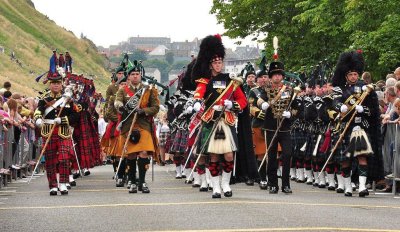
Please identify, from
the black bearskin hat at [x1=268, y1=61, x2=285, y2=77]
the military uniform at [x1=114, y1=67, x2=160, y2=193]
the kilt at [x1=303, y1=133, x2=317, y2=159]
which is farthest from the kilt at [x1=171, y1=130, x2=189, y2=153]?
the black bearskin hat at [x1=268, y1=61, x2=285, y2=77]

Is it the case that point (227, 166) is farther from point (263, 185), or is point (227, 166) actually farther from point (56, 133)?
point (263, 185)

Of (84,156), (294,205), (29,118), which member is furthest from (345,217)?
(29,118)

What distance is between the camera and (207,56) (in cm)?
1669

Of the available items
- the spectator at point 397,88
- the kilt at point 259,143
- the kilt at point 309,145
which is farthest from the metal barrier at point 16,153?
the spectator at point 397,88

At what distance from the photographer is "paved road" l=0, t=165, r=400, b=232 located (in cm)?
1205

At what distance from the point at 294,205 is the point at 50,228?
147 inches

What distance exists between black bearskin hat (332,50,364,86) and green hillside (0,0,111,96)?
2080 inches

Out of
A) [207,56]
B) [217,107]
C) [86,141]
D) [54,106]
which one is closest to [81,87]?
[86,141]

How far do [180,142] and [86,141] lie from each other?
237cm

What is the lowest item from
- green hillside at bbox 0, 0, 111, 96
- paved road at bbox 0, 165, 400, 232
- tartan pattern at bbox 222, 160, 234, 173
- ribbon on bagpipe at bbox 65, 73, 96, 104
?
paved road at bbox 0, 165, 400, 232

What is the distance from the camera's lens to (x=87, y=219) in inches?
509

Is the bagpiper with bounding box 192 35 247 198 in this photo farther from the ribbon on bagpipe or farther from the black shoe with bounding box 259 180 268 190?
the ribbon on bagpipe

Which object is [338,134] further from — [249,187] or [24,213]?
[24,213]

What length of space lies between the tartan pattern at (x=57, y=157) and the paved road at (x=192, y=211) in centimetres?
41
